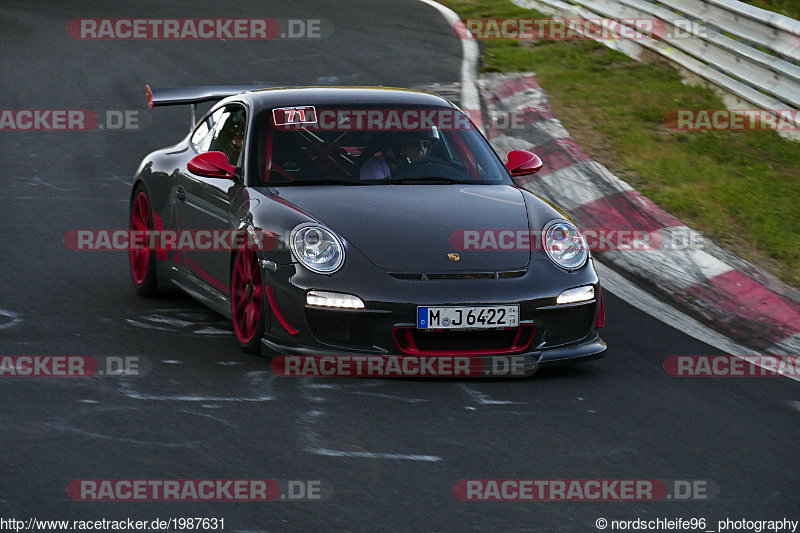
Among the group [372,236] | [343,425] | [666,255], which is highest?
[372,236]

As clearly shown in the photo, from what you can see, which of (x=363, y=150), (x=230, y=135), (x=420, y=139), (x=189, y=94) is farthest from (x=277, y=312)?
(x=189, y=94)

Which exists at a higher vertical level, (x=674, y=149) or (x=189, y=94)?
(x=189, y=94)

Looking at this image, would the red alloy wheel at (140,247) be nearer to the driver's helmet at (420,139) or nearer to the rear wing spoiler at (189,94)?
the rear wing spoiler at (189,94)

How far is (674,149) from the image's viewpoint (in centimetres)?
1109

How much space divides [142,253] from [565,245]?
2993 mm

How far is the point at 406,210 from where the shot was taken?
6918 mm

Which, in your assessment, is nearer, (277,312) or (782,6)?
(277,312)

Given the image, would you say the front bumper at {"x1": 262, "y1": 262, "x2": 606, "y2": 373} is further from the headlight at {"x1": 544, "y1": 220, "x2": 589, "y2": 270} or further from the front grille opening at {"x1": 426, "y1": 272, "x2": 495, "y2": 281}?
the headlight at {"x1": 544, "y1": 220, "x2": 589, "y2": 270}

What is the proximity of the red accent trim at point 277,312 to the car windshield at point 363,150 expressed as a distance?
2.94 feet

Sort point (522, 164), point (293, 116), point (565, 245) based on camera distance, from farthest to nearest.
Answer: point (522, 164) < point (293, 116) < point (565, 245)

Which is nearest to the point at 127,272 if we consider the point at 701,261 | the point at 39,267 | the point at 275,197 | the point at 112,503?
the point at 39,267

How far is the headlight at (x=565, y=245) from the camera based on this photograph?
6727 mm

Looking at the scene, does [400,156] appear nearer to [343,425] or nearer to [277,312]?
[277,312]

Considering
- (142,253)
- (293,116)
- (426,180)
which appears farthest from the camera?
(142,253)
